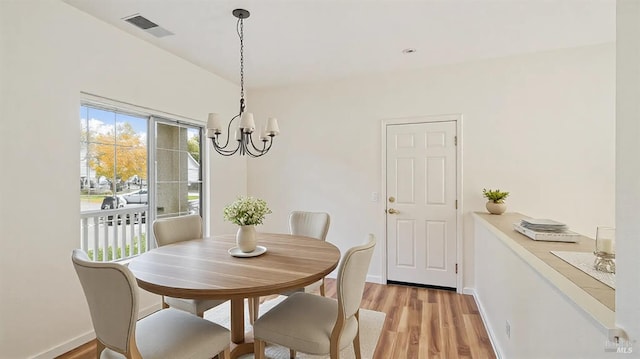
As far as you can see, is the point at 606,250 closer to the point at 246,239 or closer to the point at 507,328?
the point at 507,328

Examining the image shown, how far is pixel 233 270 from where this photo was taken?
1.68 m

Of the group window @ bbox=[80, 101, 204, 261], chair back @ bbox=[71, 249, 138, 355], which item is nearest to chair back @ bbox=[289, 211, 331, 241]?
window @ bbox=[80, 101, 204, 261]

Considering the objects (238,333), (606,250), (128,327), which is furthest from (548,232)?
(128,327)

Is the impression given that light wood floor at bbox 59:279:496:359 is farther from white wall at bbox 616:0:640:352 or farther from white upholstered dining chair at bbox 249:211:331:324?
white wall at bbox 616:0:640:352

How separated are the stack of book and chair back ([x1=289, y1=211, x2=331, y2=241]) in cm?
160

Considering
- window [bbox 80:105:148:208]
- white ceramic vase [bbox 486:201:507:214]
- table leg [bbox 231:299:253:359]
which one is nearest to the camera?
table leg [bbox 231:299:253:359]

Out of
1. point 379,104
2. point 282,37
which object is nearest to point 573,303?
point 282,37

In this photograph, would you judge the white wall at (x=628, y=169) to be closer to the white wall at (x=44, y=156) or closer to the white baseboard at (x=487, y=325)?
the white baseboard at (x=487, y=325)

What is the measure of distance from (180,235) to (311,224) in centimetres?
120

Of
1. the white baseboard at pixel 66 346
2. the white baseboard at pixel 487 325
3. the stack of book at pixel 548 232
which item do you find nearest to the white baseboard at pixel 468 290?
the white baseboard at pixel 487 325

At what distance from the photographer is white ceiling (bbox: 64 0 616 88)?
226 centimetres

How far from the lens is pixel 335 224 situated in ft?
12.8

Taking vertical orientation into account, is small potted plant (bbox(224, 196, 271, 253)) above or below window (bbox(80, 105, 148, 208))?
below

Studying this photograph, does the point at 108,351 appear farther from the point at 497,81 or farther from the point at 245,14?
the point at 497,81
